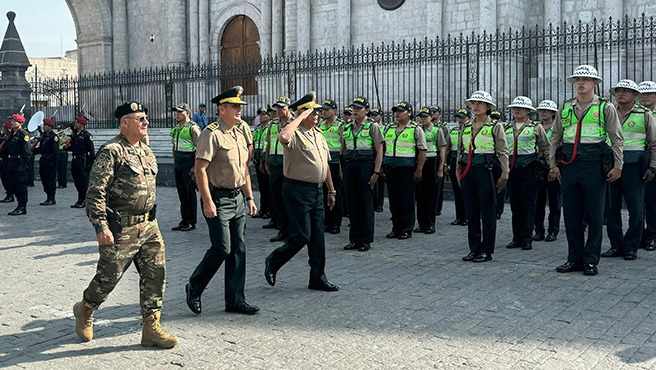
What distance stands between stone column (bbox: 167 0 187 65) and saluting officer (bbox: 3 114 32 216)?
13.0m

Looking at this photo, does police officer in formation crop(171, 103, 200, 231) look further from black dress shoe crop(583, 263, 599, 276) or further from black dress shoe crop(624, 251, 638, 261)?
black dress shoe crop(624, 251, 638, 261)

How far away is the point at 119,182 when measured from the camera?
522 cm

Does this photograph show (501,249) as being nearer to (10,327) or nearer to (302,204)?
(302,204)

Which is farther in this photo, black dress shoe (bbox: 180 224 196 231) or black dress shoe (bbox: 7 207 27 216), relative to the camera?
black dress shoe (bbox: 7 207 27 216)

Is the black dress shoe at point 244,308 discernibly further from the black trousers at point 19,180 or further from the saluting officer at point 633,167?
the black trousers at point 19,180

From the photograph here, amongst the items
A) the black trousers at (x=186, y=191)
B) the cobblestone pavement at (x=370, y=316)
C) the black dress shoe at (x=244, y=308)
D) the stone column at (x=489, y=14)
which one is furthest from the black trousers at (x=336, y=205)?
the stone column at (x=489, y=14)

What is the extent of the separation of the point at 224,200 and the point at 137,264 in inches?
37.8

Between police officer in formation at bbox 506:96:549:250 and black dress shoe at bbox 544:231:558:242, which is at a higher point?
police officer in formation at bbox 506:96:549:250

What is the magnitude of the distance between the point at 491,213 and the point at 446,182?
21.4 feet

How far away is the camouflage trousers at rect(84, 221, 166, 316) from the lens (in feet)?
17.1

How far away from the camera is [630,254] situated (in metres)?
8.34

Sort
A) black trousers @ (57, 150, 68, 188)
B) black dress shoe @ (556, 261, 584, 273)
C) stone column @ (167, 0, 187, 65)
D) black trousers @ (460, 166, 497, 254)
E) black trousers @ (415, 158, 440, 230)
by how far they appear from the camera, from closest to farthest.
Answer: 1. black dress shoe @ (556, 261, 584, 273)
2. black trousers @ (460, 166, 497, 254)
3. black trousers @ (415, 158, 440, 230)
4. black trousers @ (57, 150, 68, 188)
5. stone column @ (167, 0, 187, 65)

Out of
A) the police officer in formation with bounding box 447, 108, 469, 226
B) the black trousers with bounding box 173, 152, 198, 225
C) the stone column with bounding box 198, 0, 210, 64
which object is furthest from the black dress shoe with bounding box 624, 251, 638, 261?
the stone column with bounding box 198, 0, 210, 64

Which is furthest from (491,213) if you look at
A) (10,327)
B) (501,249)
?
(10,327)
